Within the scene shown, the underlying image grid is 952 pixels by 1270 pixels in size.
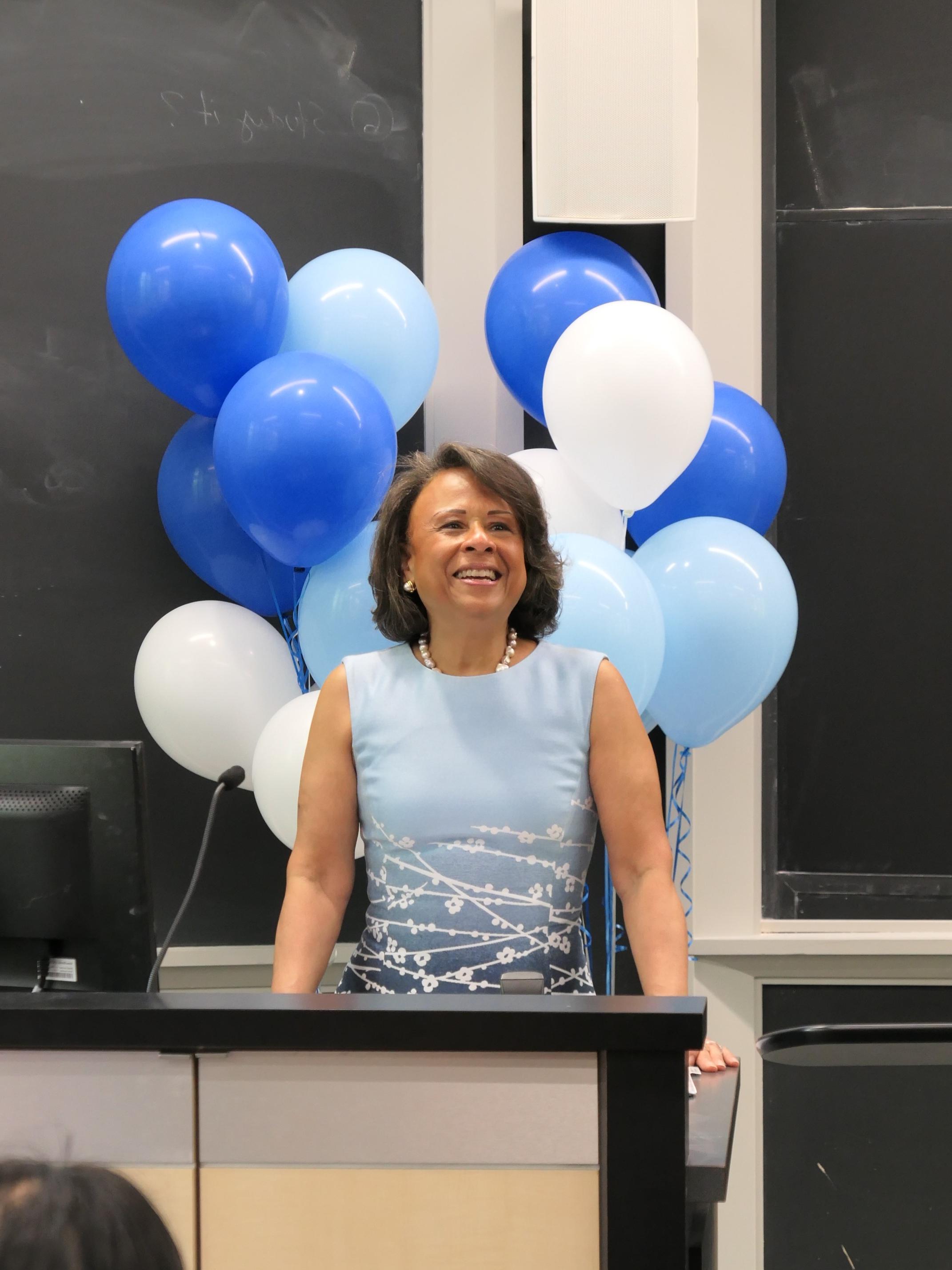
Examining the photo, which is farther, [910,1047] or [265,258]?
[265,258]

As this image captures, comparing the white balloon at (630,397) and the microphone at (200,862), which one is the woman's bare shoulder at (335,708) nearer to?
the microphone at (200,862)

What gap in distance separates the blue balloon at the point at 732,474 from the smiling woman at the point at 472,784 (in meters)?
0.60

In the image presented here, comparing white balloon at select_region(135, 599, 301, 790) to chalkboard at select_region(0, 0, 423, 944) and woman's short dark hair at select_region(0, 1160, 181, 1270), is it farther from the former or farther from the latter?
woman's short dark hair at select_region(0, 1160, 181, 1270)

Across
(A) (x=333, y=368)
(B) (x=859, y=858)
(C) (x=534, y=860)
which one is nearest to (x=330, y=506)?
(A) (x=333, y=368)

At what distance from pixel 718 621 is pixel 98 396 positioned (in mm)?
1330

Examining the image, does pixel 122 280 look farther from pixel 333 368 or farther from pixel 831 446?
pixel 831 446

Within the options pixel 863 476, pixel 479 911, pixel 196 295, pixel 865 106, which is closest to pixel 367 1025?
pixel 479 911

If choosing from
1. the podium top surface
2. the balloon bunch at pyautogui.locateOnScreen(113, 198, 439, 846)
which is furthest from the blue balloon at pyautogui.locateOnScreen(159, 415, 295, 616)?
the podium top surface

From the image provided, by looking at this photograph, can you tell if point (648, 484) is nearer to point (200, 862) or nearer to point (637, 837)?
point (637, 837)

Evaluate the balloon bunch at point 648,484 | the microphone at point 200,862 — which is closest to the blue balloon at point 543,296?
the balloon bunch at point 648,484

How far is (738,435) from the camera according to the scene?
7.33 ft

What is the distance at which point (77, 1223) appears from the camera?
488mm

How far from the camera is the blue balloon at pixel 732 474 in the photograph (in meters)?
2.23

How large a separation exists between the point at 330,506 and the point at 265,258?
0.42 m
